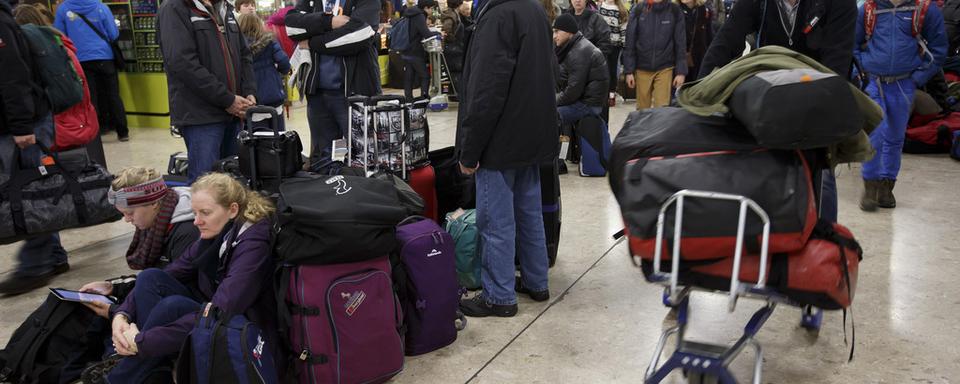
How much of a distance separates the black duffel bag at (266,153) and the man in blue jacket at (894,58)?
147 inches

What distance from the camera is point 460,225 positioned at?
381cm

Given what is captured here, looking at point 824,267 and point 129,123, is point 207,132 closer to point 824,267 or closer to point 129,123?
point 824,267

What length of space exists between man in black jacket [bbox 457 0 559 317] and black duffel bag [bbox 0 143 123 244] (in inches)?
76.1

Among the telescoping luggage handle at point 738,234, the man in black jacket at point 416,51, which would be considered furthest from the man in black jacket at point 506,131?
the man in black jacket at point 416,51

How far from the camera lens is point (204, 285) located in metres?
3.05

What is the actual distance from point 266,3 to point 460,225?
853 centimetres

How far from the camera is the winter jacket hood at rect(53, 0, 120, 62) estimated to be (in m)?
7.88

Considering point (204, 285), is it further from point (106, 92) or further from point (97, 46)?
point (106, 92)

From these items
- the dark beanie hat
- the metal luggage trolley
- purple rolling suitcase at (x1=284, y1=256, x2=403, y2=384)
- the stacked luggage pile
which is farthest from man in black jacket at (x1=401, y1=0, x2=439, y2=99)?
the stacked luggage pile

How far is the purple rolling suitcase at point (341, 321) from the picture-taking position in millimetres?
2764

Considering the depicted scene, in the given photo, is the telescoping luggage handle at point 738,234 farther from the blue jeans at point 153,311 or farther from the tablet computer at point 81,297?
the tablet computer at point 81,297

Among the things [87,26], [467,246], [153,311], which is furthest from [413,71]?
[153,311]

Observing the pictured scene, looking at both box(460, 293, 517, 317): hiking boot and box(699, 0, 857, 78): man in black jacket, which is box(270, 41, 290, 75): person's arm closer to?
box(460, 293, 517, 317): hiking boot

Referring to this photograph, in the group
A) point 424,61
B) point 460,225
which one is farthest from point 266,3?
point 460,225
